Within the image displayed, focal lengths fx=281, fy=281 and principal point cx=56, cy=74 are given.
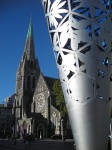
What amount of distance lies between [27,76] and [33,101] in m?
12.7

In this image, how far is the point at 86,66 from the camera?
42.9ft

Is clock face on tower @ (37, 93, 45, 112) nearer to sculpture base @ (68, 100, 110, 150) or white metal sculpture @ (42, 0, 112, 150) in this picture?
white metal sculpture @ (42, 0, 112, 150)

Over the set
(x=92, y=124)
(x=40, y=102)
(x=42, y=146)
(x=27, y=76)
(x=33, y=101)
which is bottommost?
(x=42, y=146)

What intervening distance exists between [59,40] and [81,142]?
504 cm

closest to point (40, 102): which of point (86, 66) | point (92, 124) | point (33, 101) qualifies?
point (33, 101)

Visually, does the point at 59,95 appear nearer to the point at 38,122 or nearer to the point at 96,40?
the point at 96,40

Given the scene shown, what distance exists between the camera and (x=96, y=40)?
1325cm

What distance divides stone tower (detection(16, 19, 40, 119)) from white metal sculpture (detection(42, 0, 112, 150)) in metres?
67.4

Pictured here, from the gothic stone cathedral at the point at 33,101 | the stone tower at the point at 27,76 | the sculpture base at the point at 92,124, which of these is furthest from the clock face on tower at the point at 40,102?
the sculpture base at the point at 92,124

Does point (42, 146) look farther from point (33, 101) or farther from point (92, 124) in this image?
point (33, 101)

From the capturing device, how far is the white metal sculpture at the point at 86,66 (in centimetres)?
1274

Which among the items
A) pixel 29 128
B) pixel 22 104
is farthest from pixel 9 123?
pixel 29 128

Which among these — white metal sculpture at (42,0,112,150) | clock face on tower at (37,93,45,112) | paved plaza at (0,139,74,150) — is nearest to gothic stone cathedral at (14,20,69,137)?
clock face on tower at (37,93,45,112)

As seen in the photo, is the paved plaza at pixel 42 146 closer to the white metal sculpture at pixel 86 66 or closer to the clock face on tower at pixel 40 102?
the white metal sculpture at pixel 86 66
